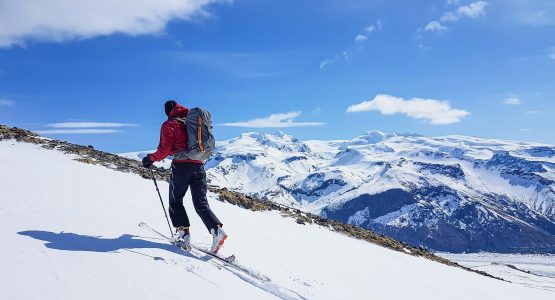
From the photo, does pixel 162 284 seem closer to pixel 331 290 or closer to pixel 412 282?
pixel 331 290

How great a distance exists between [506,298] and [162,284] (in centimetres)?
1388

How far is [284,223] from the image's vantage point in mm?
18312

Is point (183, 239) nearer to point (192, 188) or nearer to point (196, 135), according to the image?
point (192, 188)

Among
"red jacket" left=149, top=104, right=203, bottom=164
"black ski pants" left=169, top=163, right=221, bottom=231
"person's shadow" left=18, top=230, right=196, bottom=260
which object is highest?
"red jacket" left=149, top=104, right=203, bottom=164

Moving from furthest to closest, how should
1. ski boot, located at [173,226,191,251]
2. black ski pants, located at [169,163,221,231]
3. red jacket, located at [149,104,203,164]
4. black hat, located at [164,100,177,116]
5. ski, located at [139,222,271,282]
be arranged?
black hat, located at [164,100,177,116] < black ski pants, located at [169,163,221,231] < red jacket, located at [149,104,203,164] < ski boot, located at [173,226,191,251] < ski, located at [139,222,271,282]

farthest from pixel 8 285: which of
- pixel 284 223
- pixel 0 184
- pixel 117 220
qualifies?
pixel 284 223

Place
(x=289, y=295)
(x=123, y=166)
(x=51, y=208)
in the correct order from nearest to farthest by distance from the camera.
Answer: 1. (x=289, y=295)
2. (x=51, y=208)
3. (x=123, y=166)

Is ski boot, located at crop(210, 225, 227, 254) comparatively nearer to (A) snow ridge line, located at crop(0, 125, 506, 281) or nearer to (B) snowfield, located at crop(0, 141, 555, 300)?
(B) snowfield, located at crop(0, 141, 555, 300)

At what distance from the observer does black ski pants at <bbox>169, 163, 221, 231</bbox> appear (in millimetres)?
10297

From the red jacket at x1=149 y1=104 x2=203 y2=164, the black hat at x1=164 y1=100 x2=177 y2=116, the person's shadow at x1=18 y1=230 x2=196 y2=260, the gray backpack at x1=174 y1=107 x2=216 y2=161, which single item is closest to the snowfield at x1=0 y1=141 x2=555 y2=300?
the person's shadow at x1=18 y1=230 x2=196 y2=260

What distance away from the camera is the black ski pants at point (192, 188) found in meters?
10.3

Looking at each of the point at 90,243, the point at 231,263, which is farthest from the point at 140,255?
the point at 231,263

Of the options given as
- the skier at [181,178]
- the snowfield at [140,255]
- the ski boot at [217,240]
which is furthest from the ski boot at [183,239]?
the ski boot at [217,240]

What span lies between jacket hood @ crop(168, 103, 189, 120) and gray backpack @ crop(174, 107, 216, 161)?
293mm
